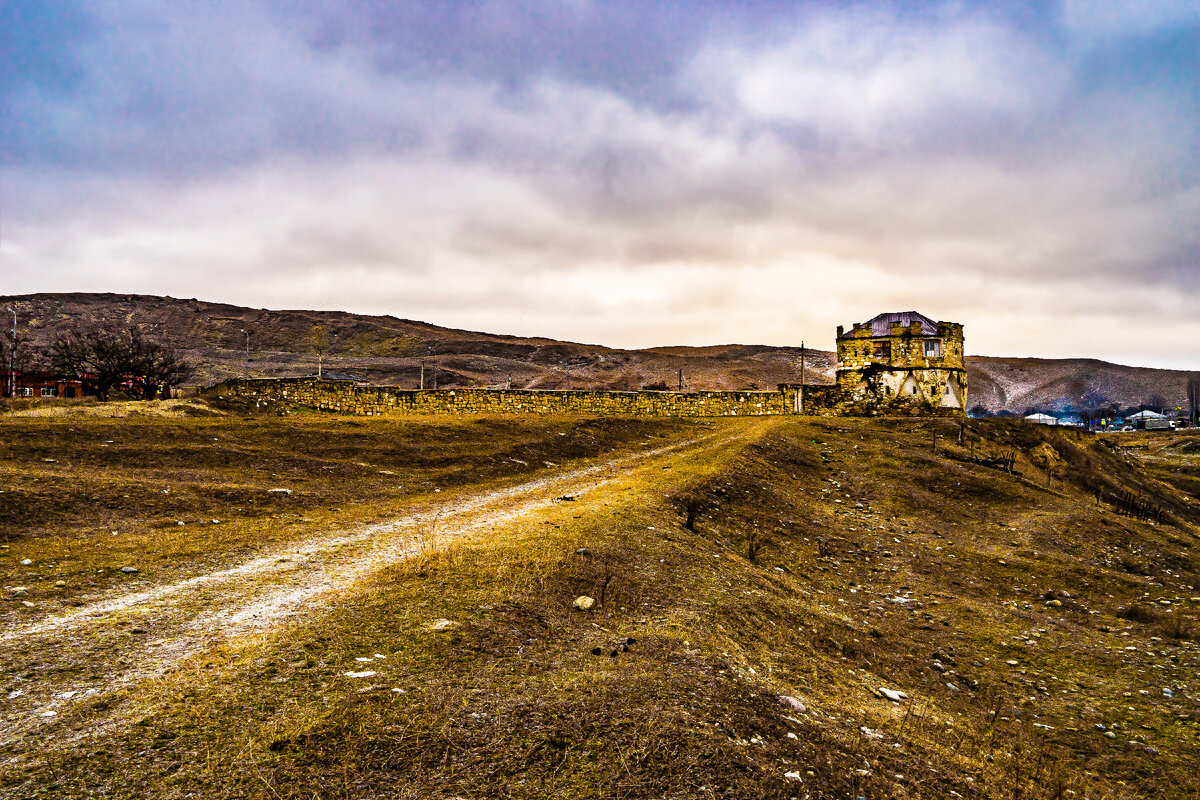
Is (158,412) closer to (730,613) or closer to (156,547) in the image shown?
(156,547)

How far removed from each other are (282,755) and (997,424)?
33.4m

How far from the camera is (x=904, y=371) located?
33625mm

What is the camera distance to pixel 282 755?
4062mm

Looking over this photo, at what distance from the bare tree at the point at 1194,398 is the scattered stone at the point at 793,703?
14106 centimetres

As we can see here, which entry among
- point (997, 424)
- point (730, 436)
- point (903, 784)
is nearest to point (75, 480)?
point (903, 784)

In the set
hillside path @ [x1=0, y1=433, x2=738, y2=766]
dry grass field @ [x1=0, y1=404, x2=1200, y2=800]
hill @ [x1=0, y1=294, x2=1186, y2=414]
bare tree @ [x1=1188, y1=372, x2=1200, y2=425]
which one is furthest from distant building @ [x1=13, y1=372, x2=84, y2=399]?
bare tree @ [x1=1188, y1=372, x2=1200, y2=425]

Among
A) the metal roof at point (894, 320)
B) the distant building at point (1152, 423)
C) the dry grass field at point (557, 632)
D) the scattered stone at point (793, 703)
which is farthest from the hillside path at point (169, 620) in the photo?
the distant building at point (1152, 423)

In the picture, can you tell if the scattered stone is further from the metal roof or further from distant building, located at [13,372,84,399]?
distant building, located at [13,372,84,399]

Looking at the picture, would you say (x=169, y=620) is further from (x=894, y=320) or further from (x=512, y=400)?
(x=894, y=320)

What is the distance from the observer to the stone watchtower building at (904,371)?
33.4 m

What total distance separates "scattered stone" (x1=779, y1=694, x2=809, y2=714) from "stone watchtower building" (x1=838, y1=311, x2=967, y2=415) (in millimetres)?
30550

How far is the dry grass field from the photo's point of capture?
433 cm

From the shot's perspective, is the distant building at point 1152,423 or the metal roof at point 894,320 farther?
the distant building at point 1152,423

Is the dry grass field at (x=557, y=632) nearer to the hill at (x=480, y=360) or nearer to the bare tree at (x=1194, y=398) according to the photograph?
the hill at (x=480, y=360)
